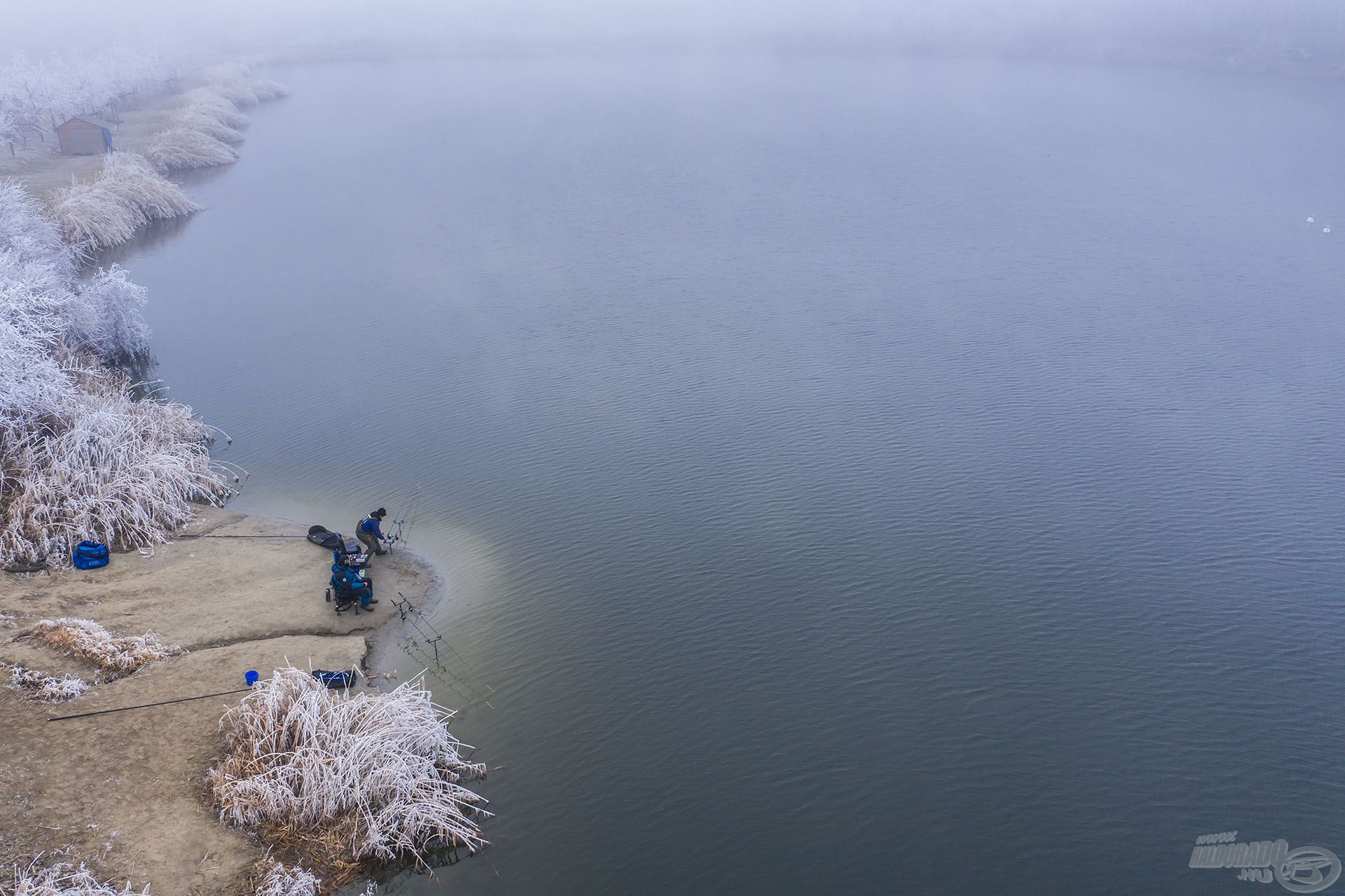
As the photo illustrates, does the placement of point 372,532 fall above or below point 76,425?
below

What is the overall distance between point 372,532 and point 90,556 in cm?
570

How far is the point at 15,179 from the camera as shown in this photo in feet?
168

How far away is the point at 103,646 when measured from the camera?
16.9 m

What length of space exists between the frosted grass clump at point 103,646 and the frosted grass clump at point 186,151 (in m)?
53.7

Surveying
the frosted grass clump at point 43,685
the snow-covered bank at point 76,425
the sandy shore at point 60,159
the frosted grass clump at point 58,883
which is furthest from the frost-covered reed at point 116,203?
the frosted grass clump at point 58,883

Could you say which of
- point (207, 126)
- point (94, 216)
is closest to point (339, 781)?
point (94, 216)

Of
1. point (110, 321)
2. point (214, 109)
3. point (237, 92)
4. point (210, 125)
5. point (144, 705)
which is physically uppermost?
point (237, 92)

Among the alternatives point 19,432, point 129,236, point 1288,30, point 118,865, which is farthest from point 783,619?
point 1288,30

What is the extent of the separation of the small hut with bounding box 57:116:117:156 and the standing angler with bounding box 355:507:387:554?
54299mm

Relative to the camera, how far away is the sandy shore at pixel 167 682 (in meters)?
13.2

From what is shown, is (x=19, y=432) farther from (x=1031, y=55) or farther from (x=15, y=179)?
(x=1031, y=55)

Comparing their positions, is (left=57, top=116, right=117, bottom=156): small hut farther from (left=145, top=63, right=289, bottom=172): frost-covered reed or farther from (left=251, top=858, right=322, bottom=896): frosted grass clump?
(left=251, top=858, right=322, bottom=896): frosted grass clump

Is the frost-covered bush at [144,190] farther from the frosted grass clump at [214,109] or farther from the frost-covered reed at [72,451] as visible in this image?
the frost-covered reed at [72,451]

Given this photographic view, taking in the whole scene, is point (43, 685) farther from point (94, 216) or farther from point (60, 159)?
point (60, 159)
